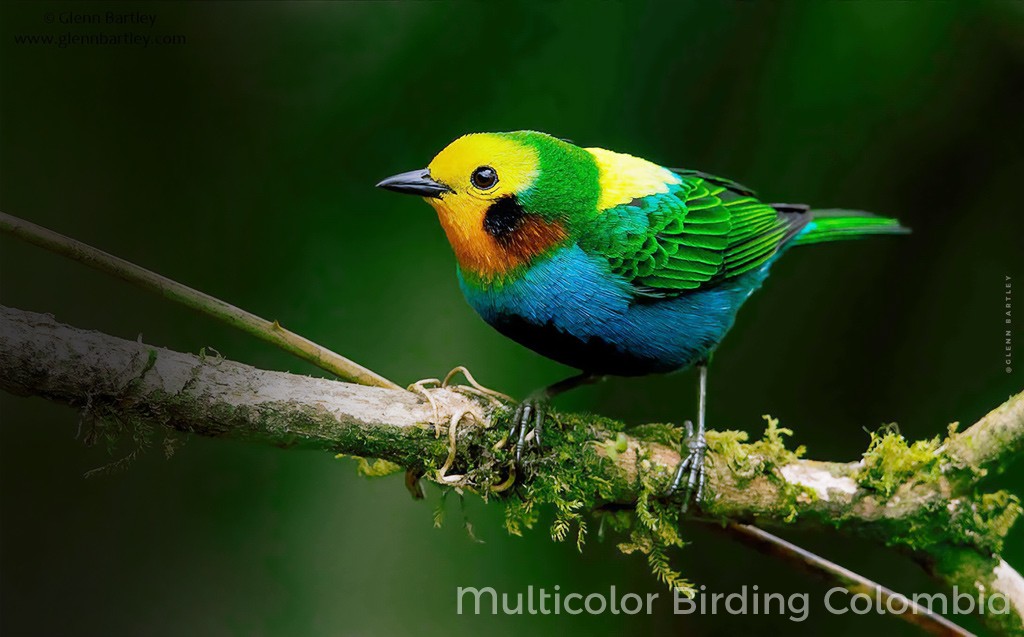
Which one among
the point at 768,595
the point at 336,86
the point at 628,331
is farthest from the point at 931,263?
the point at 336,86

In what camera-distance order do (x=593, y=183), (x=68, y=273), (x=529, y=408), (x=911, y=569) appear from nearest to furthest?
(x=529, y=408)
(x=593, y=183)
(x=68, y=273)
(x=911, y=569)

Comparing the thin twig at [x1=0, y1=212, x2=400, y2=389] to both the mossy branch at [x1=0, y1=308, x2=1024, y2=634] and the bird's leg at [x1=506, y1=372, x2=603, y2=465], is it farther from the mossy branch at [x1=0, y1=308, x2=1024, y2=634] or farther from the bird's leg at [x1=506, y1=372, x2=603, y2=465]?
the bird's leg at [x1=506, y1=372, x2=603, y2=465]

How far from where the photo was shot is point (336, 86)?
3.87 metres

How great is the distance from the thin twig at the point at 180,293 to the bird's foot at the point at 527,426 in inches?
17.6

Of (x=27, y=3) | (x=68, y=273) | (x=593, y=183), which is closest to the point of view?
(x=593, y=183)

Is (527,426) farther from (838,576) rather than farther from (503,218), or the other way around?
(838,576)

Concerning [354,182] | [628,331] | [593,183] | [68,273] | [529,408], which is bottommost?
[529,408]

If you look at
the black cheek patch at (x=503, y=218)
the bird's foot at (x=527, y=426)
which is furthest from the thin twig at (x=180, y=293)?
the black cheek patch at (x=503, y=218)

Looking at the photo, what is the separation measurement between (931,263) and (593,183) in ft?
6.71

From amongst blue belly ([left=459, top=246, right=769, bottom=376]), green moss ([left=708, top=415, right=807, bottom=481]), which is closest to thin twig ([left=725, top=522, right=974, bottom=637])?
green moss ([left=708, top=415, right=807, bottom=481])

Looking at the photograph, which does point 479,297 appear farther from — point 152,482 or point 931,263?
point 931,263

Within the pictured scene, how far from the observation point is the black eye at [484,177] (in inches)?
103

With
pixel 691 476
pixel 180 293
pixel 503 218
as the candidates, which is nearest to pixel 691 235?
pixel 503 218

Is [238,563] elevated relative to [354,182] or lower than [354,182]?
lower
